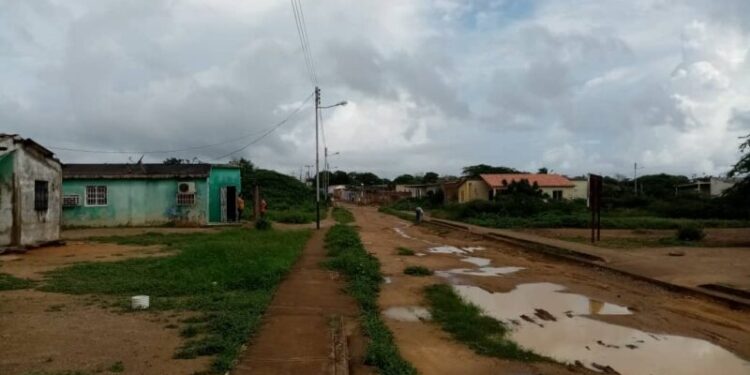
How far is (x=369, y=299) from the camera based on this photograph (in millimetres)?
10453

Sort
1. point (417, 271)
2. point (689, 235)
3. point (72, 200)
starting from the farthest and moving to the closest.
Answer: point (72, 200) → point (689, 235) → point (417, 271)

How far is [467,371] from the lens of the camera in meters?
6.52

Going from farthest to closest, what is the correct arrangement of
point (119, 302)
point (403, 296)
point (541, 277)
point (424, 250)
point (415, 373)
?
point (424, 250)
point (541, 277)
point (403, 296)
point (119, 302)
point (415, 373)

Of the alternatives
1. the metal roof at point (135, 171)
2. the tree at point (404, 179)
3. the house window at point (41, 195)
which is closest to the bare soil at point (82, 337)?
the house window at point (41, 195)

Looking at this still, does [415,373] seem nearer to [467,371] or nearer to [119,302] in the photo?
[467,371]

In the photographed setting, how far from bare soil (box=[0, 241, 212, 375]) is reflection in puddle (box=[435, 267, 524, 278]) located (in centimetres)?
807

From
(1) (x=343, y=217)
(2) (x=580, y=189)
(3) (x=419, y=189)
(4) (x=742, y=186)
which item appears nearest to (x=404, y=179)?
(3) (x=419, y=189)

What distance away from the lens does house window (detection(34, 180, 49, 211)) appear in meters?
19.7

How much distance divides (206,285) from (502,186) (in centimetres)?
4747

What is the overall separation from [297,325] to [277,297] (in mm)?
2297

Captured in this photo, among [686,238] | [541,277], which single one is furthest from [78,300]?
[686,238]

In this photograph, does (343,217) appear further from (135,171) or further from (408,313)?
(408,313)

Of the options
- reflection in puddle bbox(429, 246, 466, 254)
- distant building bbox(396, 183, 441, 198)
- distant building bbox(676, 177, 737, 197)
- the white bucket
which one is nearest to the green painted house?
reflection in puddle bbox(429, 246, 466, 254)

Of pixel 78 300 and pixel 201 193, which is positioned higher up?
pixel 201 193
